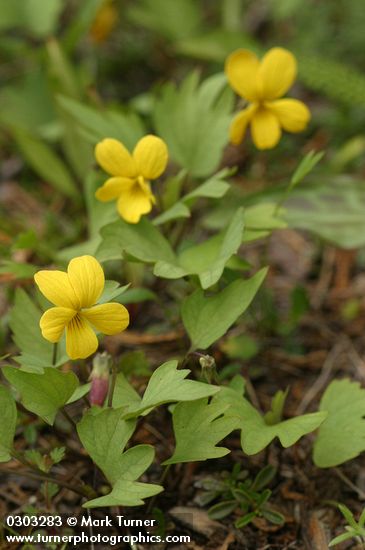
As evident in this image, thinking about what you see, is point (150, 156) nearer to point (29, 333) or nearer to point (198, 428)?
point (29, 333)

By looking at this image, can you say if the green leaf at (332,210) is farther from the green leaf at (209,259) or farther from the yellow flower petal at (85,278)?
the yellow flower petal at (85,278)

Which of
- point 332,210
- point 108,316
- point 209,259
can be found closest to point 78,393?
point 108,316

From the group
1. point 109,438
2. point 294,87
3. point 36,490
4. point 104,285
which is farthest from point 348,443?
point 294,87

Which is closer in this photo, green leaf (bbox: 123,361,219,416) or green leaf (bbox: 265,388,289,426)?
green leaf (bbox: 123,361,219,416)

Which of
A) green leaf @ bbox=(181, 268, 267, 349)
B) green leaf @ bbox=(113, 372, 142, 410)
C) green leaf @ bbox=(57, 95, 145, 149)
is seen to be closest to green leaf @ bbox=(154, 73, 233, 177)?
green leaf @ bbox=(57, 95, 145, 149)

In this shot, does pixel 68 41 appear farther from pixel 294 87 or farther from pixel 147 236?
pixel 147 236

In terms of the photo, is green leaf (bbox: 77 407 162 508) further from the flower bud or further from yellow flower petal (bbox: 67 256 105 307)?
yellow flower petal (bbox: 67 256 105 307)

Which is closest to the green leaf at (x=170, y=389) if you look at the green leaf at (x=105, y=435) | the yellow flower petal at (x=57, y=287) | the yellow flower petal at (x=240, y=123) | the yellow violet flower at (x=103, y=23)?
the green leaf at (x=105, y=435)

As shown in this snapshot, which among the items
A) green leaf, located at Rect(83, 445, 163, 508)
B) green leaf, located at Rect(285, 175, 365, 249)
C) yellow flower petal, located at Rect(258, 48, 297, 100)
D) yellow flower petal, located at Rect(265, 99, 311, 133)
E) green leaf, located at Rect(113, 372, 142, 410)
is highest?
yellow flower petal, located at Rect(258, 48, 297, 100)
